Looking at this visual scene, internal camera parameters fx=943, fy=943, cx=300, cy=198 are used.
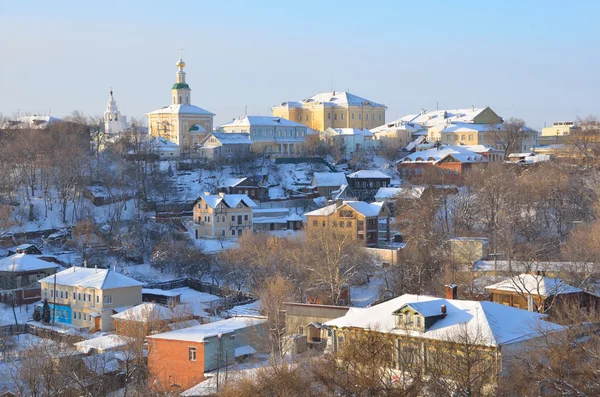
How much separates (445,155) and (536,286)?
1258 inches

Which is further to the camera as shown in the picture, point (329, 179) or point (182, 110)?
point (182, 110)

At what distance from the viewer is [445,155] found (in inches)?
2285

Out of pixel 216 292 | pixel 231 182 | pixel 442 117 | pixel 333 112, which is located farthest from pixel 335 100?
pixel 216 292

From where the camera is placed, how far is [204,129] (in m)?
63.3

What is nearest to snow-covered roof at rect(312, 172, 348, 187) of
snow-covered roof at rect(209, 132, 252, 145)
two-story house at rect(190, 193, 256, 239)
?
snow-covered roof at rect(209, 132, 252, 145)

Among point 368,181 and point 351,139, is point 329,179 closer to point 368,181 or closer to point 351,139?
point 368,181

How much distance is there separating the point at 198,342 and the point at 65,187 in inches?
1054

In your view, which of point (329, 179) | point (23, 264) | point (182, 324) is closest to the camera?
point (182, 324)

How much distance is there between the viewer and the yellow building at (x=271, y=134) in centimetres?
6438

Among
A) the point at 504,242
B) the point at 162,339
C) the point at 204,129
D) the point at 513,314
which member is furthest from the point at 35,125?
the point at 513,314

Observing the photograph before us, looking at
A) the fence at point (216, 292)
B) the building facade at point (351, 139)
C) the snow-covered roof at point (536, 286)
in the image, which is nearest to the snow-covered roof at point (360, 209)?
the fence at point (216, 292)

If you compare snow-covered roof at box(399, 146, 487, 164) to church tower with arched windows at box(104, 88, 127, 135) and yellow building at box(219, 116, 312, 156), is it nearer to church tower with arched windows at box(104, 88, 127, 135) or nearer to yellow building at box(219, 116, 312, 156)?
yellow building at box(219, 116, 312, 156)

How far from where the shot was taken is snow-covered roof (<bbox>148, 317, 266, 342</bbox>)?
23250mm

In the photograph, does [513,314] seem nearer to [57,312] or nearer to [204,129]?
[57,312]
